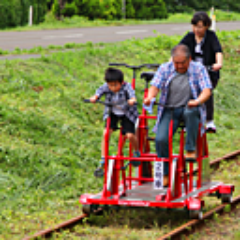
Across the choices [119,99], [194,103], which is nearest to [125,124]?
[119,99]

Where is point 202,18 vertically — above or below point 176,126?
above

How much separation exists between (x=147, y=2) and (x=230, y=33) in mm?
18365

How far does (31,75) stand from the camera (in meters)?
12.7

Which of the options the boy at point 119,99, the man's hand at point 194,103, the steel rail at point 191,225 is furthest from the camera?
the boy at point 119,99

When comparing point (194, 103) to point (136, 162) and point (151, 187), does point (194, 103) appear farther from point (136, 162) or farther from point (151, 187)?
point (151, 187)

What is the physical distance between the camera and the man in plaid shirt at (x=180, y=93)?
727cm

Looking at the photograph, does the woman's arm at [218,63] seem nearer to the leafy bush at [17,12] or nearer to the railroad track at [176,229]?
the railroad track at [176,229]

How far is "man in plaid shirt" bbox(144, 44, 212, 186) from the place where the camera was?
7.27 metres

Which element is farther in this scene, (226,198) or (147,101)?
(226,198)

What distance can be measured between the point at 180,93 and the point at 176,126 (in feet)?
1.31

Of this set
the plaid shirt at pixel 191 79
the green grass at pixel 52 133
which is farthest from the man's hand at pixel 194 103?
the green grass at pixel 52 133

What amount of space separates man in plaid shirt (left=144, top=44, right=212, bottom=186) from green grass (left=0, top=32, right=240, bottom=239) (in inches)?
69.8

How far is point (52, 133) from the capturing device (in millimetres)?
10898

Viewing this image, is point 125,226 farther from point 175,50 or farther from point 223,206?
point 175,50
